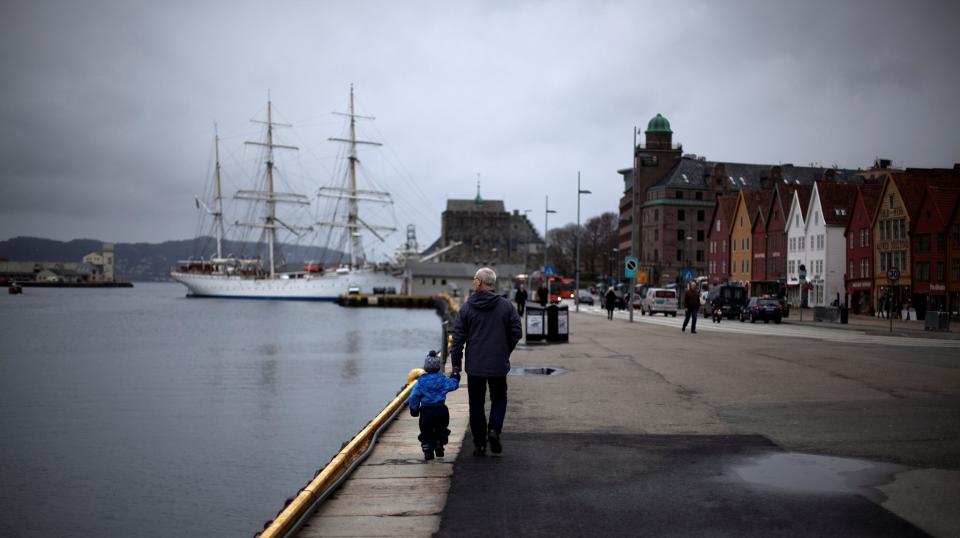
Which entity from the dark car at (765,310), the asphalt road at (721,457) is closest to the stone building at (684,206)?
the dark car at (765,310)

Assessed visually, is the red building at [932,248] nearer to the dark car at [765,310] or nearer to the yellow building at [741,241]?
the dark car at [765,310]

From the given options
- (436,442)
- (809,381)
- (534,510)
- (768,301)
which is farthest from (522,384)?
(768,301)

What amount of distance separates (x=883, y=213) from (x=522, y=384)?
55.7 m

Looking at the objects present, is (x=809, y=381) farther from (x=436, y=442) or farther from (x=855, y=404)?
(x=436, y=442)

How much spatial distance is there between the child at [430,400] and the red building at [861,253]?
207ft

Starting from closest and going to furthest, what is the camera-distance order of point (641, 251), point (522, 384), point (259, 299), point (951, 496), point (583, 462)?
point (951, 496) < point (583, 462) < point (522, 384) < point (641, 251) < point (259, 299)

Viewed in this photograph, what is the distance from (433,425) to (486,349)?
95 cm

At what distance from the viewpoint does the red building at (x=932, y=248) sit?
55688mm

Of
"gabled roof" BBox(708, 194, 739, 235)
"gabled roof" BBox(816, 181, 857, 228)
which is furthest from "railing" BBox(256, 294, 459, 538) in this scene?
"gabled roof" BBox(708, 194, 739, 235)

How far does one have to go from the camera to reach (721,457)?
29.7 feet

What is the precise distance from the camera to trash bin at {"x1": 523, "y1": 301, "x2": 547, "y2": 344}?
27609 mm

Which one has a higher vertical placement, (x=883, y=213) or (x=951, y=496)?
(x=883, y=213)

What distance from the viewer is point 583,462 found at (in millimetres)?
8844

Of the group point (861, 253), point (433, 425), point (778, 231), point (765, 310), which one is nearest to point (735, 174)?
point (778, 231)
